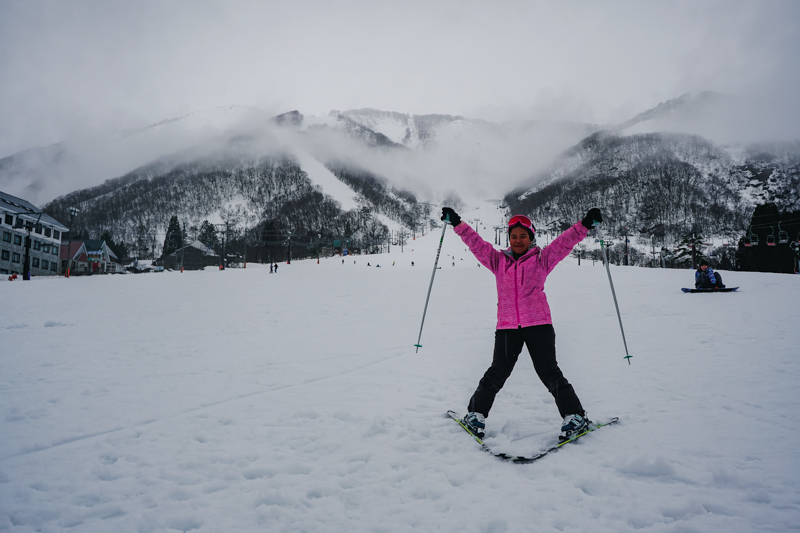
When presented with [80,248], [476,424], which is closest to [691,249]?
[476,424]

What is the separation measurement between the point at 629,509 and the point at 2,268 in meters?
68.1

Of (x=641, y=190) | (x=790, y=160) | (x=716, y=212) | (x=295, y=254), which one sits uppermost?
(x=790, y=160)

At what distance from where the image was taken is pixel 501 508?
253cm

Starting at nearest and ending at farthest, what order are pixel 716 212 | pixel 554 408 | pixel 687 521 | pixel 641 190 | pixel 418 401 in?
pixel 687 521, pixel 554 408, pixel 418 401, pixel 716 212, pixel 641 190

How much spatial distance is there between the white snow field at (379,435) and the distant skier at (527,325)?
0.31 meters

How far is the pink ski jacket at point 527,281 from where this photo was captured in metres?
3.66

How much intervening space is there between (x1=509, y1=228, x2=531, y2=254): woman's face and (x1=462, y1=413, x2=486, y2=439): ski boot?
68.6 inches

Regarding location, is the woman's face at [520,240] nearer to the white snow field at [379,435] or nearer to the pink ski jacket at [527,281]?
the pink ski jacket at [527,281]

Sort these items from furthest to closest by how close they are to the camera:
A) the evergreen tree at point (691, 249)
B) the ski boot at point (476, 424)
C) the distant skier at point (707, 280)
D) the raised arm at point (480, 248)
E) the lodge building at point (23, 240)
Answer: the evergreen tree at point (691, 249)
the lodge building at point (23, 240)
the distant skier at point (707, 280)
the raised arm at point (480, 248)
the ski boot at point (476, 424)

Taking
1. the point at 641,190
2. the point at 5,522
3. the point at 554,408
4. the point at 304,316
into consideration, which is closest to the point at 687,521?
the point at 554,408

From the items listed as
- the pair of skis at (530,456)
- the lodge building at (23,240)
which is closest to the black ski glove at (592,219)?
the pair of skis at (530,456)

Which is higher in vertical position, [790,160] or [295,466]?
[790,160]

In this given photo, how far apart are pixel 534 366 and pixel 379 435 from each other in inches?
67.1

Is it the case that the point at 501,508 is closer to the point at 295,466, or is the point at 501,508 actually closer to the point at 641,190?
the point at 295,466
